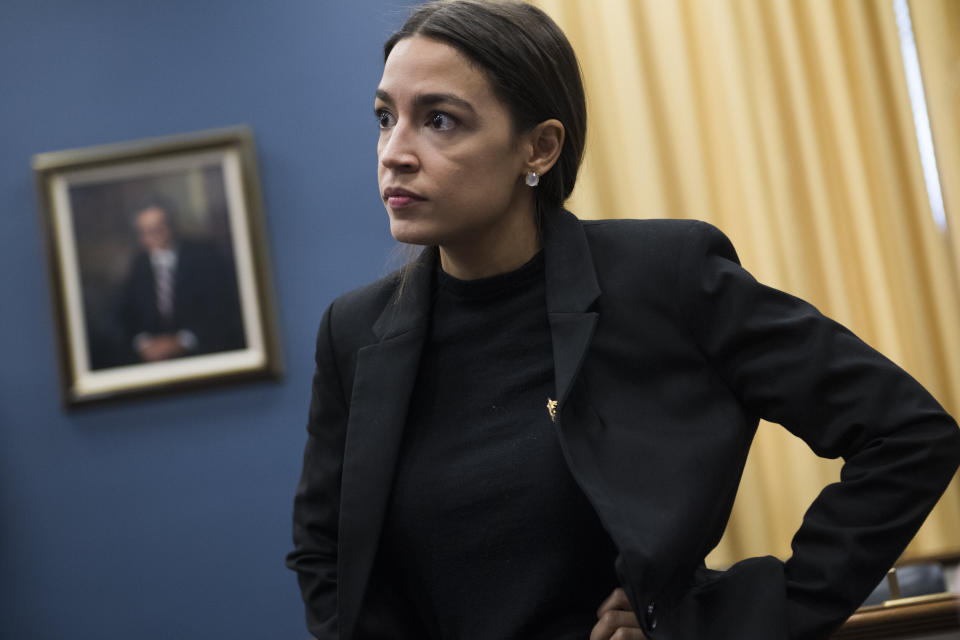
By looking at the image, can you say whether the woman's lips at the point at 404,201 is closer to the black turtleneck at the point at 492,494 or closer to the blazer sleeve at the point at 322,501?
the black turtleneck at the point at 492,494

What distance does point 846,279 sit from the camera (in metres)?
2.66

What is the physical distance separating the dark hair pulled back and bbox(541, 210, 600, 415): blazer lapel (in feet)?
0.50

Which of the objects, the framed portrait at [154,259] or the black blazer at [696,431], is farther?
the framed portrait at [154,259]

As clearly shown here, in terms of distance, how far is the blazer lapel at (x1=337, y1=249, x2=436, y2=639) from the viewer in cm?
147

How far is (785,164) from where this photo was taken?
269 centimetres

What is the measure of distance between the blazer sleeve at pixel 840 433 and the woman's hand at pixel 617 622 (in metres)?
0.19

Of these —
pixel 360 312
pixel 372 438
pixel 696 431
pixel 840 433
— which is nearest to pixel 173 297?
pixel 360 312

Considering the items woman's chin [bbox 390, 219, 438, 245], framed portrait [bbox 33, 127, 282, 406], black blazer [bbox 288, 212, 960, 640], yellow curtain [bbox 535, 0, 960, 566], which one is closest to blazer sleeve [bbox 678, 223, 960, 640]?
black blazer [bbox 288, 212, 960, 640]

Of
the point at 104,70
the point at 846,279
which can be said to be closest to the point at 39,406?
the point at 104,70

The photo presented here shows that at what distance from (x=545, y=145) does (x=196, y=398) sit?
5.66 ft

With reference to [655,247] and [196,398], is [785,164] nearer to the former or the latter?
[655,247]

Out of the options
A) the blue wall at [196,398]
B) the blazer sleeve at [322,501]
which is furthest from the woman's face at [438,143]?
the blue wall at [196,398]

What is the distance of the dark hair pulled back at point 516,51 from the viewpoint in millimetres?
1418

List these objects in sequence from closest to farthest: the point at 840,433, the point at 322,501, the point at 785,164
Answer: the point at 840,433, the point at 322,501, the point at 785,164
